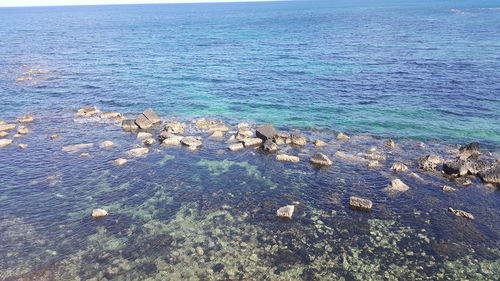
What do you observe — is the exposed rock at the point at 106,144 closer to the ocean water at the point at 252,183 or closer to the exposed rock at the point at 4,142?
the ocean water at the point at 252,183

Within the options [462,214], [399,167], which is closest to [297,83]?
[399,167]

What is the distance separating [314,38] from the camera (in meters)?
113

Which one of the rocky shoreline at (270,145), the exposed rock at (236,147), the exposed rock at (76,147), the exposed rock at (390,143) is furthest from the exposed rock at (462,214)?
the exposed rock at (76,147)

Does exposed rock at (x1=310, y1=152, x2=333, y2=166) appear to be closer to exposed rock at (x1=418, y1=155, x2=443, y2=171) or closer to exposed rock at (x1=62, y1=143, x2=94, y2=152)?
exposed rock at (x1=418, y1=155, x2=443, y2=171)

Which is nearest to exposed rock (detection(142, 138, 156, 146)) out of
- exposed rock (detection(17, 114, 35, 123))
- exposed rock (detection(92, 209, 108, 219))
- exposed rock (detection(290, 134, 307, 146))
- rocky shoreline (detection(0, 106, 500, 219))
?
rocky shoreline (detection(0, 106, 500, 219))

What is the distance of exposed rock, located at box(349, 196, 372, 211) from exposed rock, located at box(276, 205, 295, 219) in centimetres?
440

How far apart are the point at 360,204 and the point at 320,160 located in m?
7.72

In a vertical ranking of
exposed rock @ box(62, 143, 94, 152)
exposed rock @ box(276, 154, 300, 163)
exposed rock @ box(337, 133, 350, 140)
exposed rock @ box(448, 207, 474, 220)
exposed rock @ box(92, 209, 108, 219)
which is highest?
exposed rock @ box(62, 143, 94, 152)

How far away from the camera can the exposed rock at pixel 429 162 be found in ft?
106

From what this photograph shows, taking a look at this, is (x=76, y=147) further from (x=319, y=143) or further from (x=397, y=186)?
(x=397, y=186)

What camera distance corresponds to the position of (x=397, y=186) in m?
28.9

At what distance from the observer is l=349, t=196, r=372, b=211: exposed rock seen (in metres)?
26.2

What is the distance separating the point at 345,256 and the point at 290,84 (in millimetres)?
42576

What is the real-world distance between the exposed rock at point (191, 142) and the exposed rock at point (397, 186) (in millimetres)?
18526
